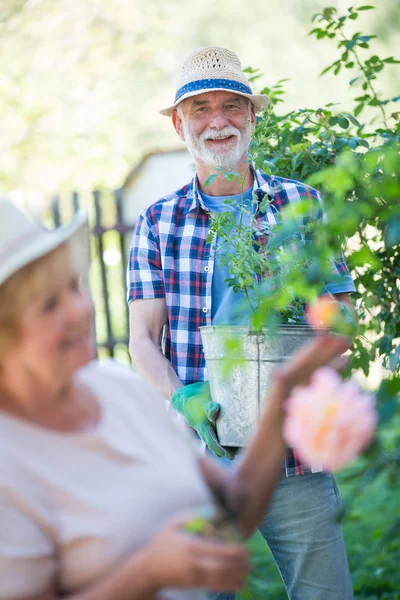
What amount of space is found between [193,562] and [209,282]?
1552 mm

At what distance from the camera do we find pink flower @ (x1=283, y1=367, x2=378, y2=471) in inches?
43.7

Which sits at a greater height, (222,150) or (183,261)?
(222,150)

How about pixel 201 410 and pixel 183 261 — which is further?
pixel 183 261

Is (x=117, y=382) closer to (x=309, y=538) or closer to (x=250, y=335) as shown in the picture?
Result: (x=250, y=335)

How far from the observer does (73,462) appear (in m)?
1.38

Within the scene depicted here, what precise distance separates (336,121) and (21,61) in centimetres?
1154

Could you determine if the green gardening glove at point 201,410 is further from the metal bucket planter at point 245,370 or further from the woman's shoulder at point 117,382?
the woman's shoulder at point 117,382

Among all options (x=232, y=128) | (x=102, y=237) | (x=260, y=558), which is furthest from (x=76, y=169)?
(x=232, y=128)

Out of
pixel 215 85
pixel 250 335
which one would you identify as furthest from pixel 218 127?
pixel 250 335

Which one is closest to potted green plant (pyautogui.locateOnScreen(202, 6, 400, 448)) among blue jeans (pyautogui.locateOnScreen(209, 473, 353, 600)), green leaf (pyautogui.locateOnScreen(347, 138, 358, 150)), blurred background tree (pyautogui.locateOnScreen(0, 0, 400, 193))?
green leaf (pyautogui.locateOnScreen(347, 138, 358, 150))

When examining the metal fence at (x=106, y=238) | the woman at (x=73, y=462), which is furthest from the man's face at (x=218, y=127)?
the metal fence at (x=106, y=238)

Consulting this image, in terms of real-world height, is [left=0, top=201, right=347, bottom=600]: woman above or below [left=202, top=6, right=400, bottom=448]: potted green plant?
below

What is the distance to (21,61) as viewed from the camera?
13242 millimetres

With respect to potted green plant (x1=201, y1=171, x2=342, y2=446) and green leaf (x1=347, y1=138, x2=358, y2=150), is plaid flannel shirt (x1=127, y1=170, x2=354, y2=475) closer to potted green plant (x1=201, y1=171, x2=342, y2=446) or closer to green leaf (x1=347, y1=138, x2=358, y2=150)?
green leaf (x1=347, y1=138, x2=358, y2=150)
